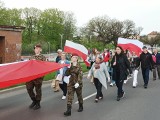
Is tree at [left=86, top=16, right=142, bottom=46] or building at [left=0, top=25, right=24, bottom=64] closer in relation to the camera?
building at [left=0, top=25, right=24, bottom=64]

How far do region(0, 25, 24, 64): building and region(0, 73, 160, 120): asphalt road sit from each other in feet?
32.3

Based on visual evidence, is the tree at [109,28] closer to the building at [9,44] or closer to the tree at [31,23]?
the tree at [31,23]

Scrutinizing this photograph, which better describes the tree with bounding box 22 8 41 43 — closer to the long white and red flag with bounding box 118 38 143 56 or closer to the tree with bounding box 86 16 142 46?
the tree with bounding box 86 16 142 46

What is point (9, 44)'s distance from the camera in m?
23.3

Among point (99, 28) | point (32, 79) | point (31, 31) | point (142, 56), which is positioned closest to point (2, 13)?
point (31, 31)

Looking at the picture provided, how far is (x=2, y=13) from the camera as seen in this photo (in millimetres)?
67625

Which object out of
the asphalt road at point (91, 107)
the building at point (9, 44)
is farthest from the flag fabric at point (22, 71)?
the building at point (9, 44)

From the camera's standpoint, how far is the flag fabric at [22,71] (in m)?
8.76

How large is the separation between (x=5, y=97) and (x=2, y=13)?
57.3 m

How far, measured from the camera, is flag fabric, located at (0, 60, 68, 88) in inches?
345

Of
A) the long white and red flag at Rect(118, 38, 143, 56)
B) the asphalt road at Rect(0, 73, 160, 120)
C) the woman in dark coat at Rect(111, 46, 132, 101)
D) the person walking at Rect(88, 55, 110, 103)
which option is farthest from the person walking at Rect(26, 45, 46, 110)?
the long white and red flag at Rect(118, 38, 143, 56)

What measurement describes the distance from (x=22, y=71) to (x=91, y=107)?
2297mm

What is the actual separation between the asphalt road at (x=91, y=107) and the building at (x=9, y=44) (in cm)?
985

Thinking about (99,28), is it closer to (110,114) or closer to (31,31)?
(31,31)
